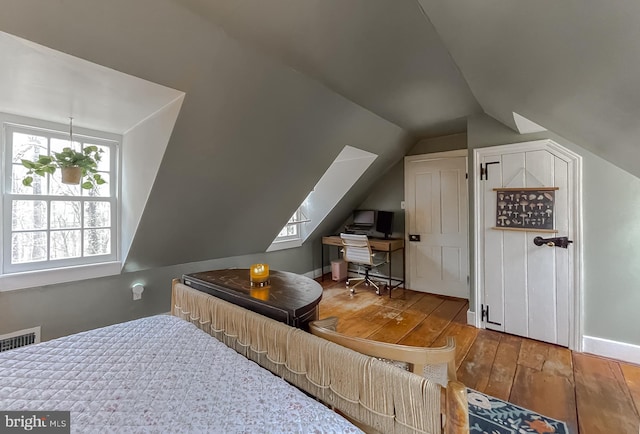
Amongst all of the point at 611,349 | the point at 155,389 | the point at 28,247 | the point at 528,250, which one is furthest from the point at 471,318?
the point at 28,247

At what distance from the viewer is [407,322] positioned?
2.95 meters

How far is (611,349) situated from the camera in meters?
2.18

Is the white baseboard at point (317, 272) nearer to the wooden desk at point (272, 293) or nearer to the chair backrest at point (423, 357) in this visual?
the wooden desk at point (272, 293)

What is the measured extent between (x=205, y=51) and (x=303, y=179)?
66.6 inches

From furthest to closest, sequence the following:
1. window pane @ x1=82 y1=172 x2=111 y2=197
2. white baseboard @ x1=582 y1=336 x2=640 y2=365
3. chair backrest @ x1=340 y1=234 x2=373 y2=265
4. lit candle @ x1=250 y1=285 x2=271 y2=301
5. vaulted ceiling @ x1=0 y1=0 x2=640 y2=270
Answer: chair backrest @ x1=340 y1=234 x2=373 y2=265
window pane @ x1=82 y1=172 x2=111 y2=197
white baseboard @ x1=582 y1=336 x2=640 y2=365
lit candle @ x1=250 y1=285 x2=271 y2=301
vaulted ceiling @ x1=0 y1=0 x2=640 y2=270

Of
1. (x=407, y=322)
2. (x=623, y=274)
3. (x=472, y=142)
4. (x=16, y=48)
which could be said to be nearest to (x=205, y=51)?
(x=16, y=48)

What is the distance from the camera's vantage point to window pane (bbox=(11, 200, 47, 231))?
2059mm

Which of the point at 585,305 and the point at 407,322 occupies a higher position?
the point at 585,305

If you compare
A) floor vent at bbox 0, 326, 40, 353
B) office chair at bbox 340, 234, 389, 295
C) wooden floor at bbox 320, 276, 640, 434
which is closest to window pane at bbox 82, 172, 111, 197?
floor vent at bbox 0, 326, 40, 353

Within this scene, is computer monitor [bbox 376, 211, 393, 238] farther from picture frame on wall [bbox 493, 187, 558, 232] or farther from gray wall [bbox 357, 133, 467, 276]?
picture frame on wall [bbox 493, 187, 558, 232]

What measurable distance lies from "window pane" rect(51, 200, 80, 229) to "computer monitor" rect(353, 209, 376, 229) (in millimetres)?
3623

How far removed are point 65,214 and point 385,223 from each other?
3.84 m

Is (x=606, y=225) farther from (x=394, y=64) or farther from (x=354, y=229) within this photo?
(x=354, y=229)

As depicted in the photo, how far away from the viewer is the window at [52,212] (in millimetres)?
2035
